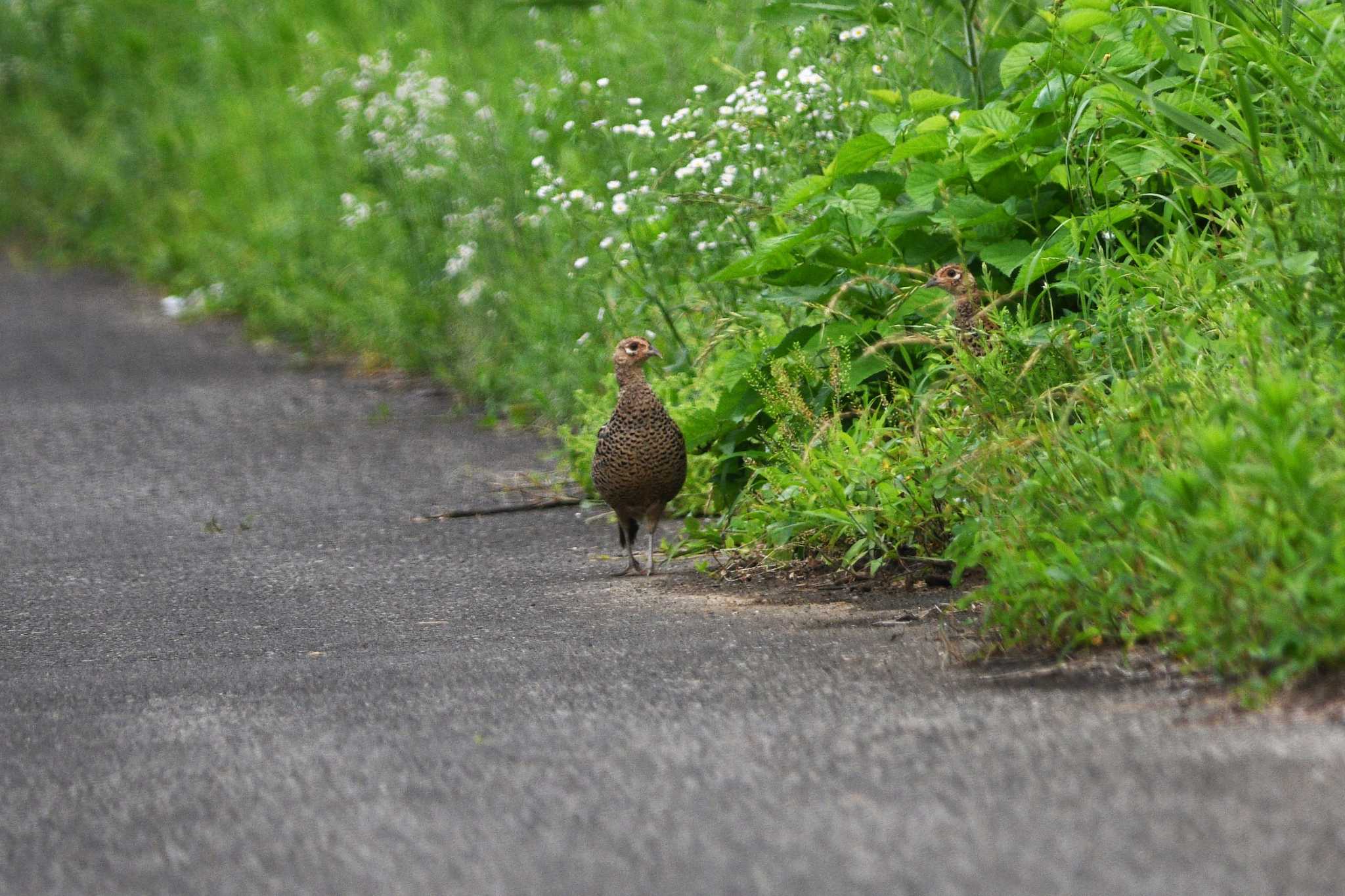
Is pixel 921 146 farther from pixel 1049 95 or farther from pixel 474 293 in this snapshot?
pixel 474 293

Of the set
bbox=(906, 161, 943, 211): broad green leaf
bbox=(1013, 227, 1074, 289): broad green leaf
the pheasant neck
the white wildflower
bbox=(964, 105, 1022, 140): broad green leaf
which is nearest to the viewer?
bbox=(1013, 227, 1074, 289): broad green leaf

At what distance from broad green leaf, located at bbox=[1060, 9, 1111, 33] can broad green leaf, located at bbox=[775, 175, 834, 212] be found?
847 mm

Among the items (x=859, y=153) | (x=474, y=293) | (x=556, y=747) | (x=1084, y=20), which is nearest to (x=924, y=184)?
(x=859, y=153)

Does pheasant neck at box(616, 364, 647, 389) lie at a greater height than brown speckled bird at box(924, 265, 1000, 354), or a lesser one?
lesser

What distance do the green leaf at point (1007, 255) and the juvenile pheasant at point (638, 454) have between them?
1.15 meters

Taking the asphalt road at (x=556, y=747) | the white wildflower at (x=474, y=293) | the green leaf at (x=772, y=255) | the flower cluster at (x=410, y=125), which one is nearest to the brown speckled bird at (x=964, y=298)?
the green leaf at (x=772, y=255)

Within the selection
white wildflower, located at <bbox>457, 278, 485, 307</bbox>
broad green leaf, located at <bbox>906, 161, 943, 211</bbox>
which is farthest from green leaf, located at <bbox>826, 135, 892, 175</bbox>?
white wildflower, located at <bbox>457, 278, 485, 307</bbox>

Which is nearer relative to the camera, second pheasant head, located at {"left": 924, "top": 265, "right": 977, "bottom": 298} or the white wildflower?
second pheasant head, located at {"left": 924, "top": 265, "right": 977, "bottom": 298}

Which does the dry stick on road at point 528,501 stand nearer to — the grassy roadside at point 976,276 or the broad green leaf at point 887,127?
the grassy roadside at point 976,276

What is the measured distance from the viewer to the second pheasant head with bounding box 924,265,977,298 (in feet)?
16.9

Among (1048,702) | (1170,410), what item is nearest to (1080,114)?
(1170,410)

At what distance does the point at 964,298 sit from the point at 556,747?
2.19 m

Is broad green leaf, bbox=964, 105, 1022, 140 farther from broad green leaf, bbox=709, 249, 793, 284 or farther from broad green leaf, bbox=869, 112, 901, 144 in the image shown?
broad green leaf, bbox=709, 249, 793, 284

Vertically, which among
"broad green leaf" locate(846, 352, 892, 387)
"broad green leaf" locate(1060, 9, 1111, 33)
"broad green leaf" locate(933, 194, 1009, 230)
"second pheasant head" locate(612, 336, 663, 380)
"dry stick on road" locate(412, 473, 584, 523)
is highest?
"broad green leaf" locate(1060, 9, 1111, 33)
